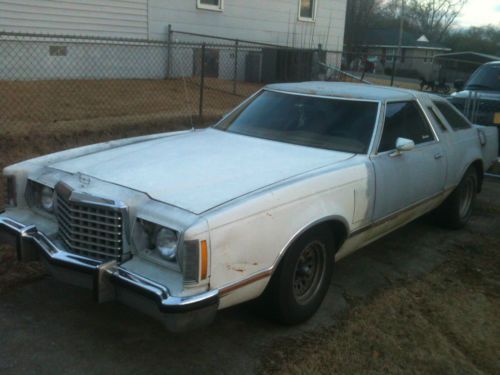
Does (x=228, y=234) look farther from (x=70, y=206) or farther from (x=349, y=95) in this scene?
(x=349, y=95)

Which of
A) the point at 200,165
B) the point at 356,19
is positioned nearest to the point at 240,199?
the point at 200,165

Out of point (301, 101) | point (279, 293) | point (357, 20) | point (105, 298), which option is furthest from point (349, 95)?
point (357, 20)

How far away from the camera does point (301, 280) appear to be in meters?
3.55

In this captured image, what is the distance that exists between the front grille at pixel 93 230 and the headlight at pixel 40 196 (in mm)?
431

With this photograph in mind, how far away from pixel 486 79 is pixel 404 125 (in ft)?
19.6

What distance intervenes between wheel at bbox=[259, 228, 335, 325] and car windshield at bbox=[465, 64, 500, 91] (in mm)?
7201

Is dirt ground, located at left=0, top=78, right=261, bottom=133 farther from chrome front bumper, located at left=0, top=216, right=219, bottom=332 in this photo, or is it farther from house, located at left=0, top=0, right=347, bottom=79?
chrome front bumper, located at left=0, top=216, right=219, bottom=332

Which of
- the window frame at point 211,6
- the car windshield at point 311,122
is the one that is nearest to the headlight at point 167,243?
the car windshield at point 311,122

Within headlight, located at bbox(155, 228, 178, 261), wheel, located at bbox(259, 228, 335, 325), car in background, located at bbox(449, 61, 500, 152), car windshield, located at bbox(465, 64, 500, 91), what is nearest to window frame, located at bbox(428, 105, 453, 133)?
wheel, located at bbox(259, 228, 335, 325)

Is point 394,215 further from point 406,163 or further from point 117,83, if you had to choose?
point 117,83

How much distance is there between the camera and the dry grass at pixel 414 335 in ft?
10.3

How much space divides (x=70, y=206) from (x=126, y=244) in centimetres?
43

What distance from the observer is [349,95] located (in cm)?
447

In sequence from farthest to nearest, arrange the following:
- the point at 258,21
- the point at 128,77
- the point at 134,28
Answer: the point at 258,21
the point at 134,28
the point at 128,77
